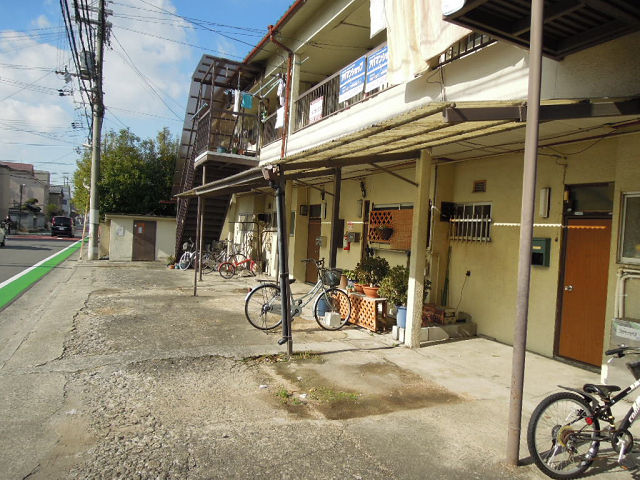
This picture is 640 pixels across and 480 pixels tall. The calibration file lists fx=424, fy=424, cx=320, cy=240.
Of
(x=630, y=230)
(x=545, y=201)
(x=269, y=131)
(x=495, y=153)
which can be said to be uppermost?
(x=269, y=131)

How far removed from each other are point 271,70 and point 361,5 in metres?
4.73

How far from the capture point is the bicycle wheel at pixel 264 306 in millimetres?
6773

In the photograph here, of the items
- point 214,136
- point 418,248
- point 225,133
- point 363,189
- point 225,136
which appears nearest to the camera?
point 418,248

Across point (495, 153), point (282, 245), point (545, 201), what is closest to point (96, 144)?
point (282, 245)

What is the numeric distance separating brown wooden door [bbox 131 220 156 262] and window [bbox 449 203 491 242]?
52.6ft

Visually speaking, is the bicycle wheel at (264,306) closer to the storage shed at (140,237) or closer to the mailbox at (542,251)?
the mailbox at (542,251)

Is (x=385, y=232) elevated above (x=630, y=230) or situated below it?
below

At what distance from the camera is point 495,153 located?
6914 millimetres

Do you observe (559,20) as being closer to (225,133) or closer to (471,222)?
(471,222)

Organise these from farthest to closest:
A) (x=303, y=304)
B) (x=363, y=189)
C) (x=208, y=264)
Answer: (x=208, y=264) → (x=363, y=189) → (x=303, y=304)

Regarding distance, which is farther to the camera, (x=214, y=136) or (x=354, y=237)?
(x=214, y=136)

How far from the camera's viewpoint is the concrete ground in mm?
3131

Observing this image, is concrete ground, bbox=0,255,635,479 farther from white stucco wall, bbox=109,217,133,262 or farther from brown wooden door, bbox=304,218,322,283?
white stucco wall, bbox=109,217,133,262

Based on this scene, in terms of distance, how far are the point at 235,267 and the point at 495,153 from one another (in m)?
10.3
